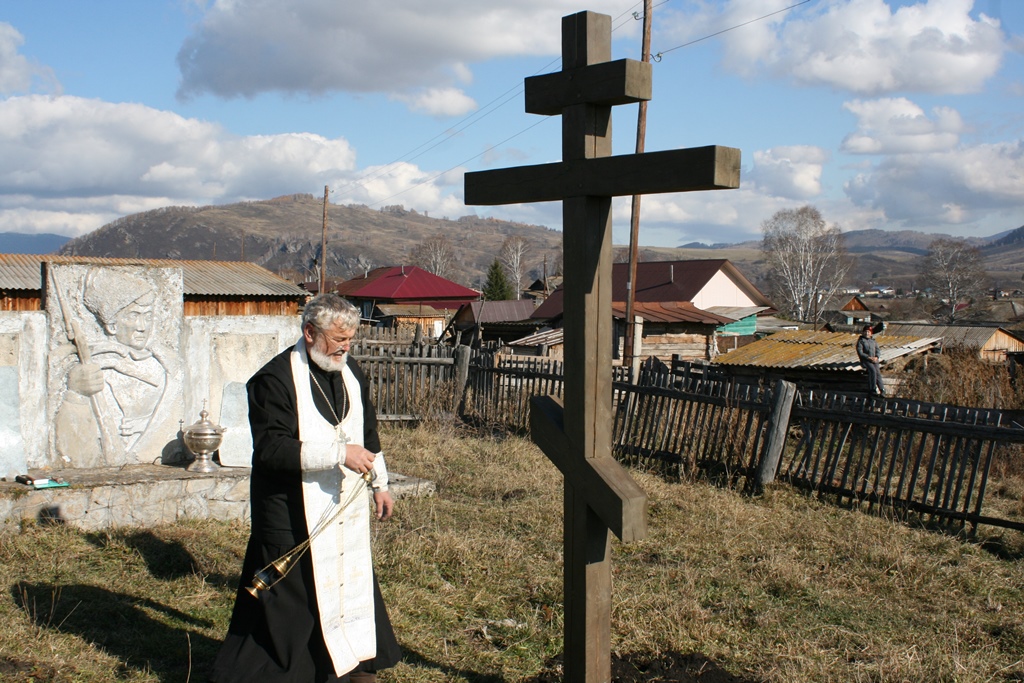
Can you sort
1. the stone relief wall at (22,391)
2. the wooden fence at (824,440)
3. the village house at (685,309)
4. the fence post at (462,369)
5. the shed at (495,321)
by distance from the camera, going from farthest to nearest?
the shed at (495,321) < the village house at (685,309) < the fence post at (462,369) < the wooden fence at (824,440) < the stone relief wall at (22,391)

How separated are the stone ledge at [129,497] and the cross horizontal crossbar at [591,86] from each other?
4360 mm

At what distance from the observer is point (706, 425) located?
8609 millimetres

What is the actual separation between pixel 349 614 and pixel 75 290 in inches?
159

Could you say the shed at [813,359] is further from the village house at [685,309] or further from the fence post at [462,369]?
the fence post at [462,369]

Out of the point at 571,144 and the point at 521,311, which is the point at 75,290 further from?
A: the point at 521,311

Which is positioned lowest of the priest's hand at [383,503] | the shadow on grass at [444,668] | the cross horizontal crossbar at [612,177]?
the shadow on grass at [444,668]

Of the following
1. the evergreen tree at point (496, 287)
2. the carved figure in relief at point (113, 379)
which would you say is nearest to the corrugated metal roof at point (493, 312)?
the evergreen tree at point (496, 287)

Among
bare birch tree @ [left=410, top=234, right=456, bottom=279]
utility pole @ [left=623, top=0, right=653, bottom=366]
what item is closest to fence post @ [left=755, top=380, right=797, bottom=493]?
utility pole @ [left=623, top=0, right=653, bottom=366]

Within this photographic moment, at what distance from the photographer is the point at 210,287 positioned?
64.7 feet

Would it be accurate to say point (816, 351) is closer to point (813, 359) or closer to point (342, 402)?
point (813, 359)

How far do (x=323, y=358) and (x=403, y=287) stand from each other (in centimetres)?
3928

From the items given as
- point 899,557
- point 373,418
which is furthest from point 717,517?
point 373,418

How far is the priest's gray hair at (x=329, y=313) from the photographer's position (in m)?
3.26

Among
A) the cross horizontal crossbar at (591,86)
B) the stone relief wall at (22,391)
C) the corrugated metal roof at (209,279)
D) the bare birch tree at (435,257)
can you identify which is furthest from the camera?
the bare birch tree at (435,257)
